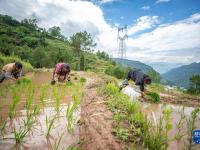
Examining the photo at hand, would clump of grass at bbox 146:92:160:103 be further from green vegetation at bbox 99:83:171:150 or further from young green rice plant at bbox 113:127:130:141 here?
young green rice plant at bbox 113:127:130:141

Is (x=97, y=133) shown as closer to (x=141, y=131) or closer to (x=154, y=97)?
(x=141, y=131)

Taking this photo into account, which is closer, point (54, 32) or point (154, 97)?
point (154, 97)

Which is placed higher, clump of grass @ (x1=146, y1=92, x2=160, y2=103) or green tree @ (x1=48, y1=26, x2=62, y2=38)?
green tree @ (x1=48, y1=26, x2=62, y2=38)

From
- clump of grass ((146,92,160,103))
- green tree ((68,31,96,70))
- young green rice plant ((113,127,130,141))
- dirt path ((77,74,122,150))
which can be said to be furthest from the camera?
green tree ((68,31,96,70))

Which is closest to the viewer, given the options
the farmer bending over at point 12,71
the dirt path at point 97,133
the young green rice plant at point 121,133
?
the dirt path at point 97,133

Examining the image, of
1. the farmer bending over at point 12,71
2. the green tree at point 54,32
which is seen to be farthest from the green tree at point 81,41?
the green tree at point 54,32

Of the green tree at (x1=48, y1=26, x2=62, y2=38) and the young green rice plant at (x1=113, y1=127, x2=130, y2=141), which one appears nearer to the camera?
the young green rice plant at (x1=113, y1=127, x2=130, y2=141)

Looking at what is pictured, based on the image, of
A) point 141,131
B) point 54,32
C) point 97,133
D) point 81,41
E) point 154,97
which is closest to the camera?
point 97,133

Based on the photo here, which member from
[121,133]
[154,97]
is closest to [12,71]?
[154,97]

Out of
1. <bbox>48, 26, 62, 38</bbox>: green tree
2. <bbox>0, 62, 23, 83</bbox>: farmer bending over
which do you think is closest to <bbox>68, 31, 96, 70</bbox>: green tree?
<bbox>0, 62, 23, 83</bbox>: farmer bending over

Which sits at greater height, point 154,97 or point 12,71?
point 12,71

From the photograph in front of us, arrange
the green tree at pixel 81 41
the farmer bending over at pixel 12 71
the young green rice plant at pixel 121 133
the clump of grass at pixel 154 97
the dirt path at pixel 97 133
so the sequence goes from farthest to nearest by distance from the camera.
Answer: the green tree at pixel 81 41 → the clump of grass at pixel 154 97 → the farmer bending over at pixel 12 71 → the young green rice plant at pixel 121 133 → the dirt path at pixel 97 133

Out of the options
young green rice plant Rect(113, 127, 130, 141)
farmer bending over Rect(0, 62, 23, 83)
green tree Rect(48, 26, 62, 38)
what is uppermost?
green tree Rect(48, 26, 62, 38)

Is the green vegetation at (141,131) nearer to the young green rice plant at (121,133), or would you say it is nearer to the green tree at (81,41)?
the young green rice plant at (121,133)
